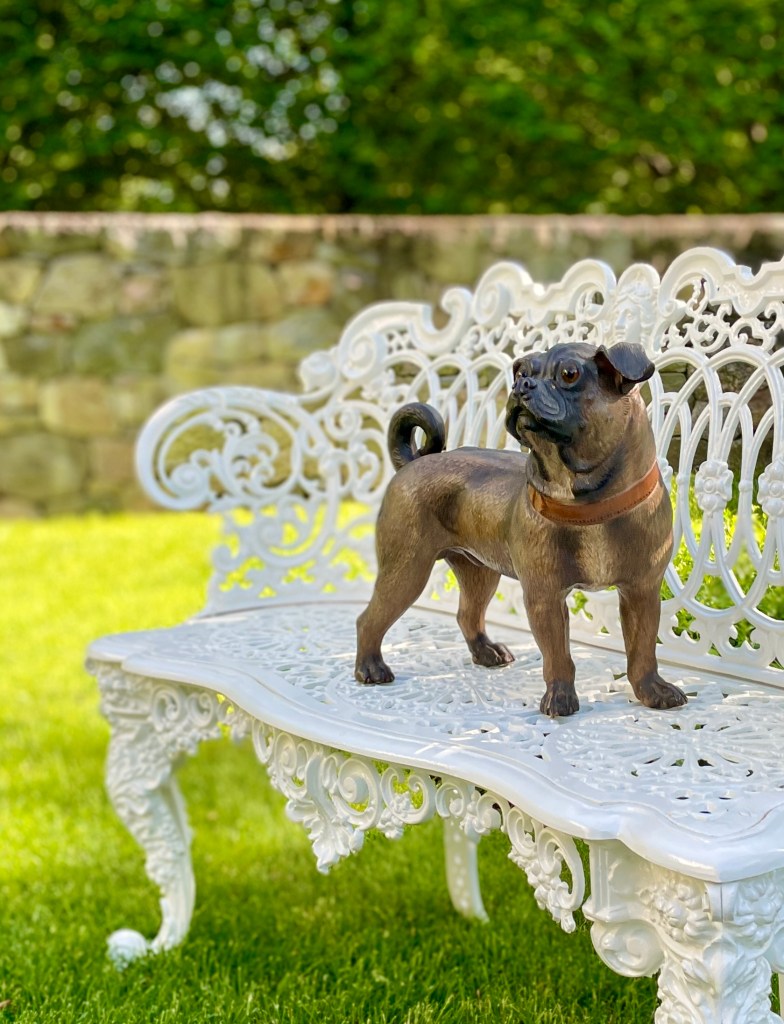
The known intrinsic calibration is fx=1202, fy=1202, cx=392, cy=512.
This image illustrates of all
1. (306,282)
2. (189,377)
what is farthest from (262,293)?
(189,377)

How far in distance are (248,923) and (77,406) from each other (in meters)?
4.79

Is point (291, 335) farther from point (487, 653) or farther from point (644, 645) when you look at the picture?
point (644, 645)

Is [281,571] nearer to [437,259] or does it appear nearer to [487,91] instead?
[437,259]

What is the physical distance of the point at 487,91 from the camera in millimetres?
9047

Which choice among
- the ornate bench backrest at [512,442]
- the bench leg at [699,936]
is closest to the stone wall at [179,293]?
the ornate bench backrest at [512,442]

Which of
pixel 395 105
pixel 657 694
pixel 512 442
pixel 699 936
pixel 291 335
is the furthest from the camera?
pixel 395 105

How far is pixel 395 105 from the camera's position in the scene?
9609 mm

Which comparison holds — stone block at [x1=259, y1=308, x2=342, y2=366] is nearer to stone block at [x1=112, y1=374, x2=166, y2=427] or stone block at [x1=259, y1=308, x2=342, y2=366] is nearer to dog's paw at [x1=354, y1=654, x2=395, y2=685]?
stone block at [x1=112, y1=374, x2=166, y2=427]

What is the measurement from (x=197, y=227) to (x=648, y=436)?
5.63m

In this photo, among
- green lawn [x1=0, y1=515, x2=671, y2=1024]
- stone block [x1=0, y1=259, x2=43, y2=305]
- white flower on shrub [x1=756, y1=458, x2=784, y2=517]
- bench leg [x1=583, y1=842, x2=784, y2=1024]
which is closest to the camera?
bench leg [x1=583, y1=842, x2=784, y2=1024]

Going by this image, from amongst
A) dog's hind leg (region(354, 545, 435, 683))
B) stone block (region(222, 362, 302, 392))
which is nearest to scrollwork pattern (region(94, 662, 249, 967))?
dog's hind leg (region(354, 545, 435, 683))

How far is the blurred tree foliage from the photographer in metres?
9.02

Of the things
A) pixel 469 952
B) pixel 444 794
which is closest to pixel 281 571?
pixel 469 952

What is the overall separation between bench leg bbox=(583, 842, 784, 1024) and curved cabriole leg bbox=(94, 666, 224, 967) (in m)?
1.22
